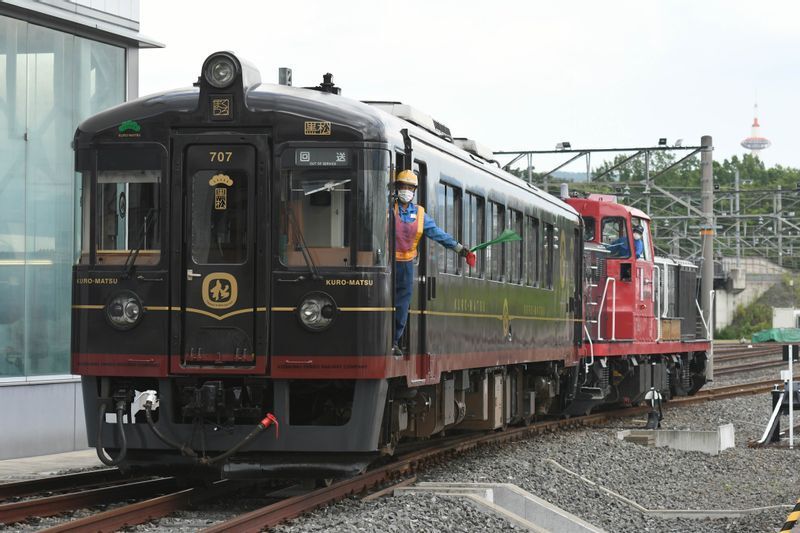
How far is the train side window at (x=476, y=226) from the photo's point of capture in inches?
571

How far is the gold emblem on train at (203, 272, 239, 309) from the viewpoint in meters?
11.1

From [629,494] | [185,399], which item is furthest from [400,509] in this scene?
[629,494]

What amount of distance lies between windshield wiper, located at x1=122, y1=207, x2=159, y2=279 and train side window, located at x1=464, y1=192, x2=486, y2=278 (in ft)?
13.2

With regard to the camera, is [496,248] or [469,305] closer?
[469,305]

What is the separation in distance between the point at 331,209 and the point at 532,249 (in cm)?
722

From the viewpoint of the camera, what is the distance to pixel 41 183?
1648 centimetres

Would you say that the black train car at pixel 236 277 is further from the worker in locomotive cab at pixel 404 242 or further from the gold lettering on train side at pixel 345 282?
the worker in locomotive cab at pixel 404 242

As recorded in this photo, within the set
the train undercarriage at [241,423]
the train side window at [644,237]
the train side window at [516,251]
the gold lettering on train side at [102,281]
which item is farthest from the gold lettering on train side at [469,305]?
the train side window at [644,237]

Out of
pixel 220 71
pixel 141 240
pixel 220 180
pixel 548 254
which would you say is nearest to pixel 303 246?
pixel 220 180

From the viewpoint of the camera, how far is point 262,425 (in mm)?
10906

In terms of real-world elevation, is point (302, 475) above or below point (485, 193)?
below

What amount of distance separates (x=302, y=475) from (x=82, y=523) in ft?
7.91

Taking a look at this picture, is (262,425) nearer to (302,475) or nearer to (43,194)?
(302,475)

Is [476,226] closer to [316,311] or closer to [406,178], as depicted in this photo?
[406,178]
